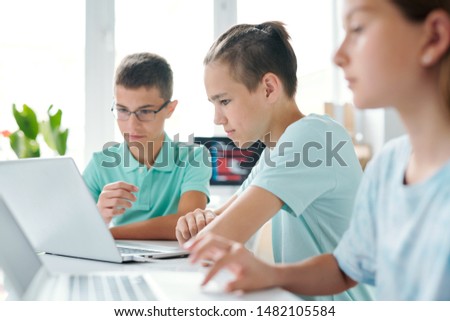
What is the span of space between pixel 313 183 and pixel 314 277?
0.32 meters

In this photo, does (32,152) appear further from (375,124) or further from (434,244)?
(434,244)

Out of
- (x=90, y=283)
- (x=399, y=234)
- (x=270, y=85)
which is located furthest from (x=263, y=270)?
(x=270, y=85)

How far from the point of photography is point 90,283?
3.04 feet

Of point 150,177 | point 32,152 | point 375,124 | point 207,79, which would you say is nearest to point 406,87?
point 207,79

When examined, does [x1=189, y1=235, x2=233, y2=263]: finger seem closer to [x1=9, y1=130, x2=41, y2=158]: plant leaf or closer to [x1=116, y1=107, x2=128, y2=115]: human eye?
[x1=116, y1=107, x2=128, y2=115]: human eye

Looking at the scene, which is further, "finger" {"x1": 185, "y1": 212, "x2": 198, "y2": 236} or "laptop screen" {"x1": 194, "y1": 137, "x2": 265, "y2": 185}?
"laptop screen" {"x1": 194, "y1": 137, "x2": 265, "y2": 185}

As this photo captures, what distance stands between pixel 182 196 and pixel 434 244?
1198mm

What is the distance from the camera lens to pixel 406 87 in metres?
0.71

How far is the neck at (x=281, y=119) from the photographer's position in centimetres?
138

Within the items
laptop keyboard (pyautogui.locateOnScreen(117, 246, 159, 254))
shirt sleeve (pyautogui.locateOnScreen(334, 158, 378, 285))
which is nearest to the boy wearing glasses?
laptop keyboard (pyautogui.locateOnScreen(117, 246, 159, 254))

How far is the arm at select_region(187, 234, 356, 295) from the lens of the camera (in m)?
0.75

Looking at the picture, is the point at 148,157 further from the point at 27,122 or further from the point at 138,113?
the point at 27,122

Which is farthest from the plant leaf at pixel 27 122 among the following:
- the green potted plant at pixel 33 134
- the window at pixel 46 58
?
the window at pixel 46 58

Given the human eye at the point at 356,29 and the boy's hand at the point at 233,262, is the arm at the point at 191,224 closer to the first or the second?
the boy's hand at the point at 233,262
